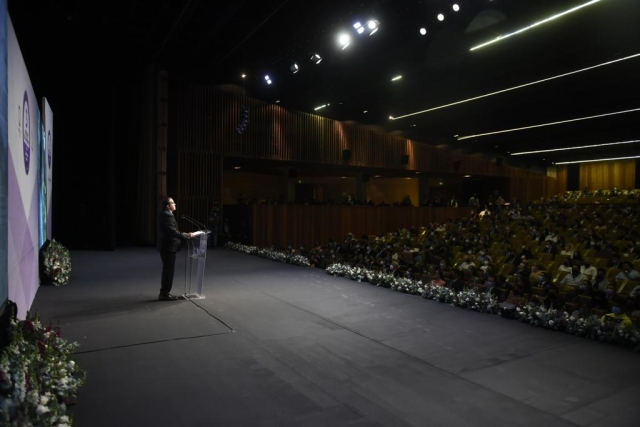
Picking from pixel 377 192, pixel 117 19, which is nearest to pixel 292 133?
pixel 117 19

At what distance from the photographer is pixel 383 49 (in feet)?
30.3

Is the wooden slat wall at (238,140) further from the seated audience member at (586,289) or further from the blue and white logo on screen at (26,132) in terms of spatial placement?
the seated audience member at (586,289)

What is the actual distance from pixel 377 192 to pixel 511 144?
25.0 feet

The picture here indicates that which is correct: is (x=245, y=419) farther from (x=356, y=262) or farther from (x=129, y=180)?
(x=129, y=180)

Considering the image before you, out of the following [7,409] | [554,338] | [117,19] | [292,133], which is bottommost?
[554,338]

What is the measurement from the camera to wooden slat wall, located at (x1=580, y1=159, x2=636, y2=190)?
21.0m

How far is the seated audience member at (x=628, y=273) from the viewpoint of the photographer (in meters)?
6.04

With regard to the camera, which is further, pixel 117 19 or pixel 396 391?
pixel 117 19

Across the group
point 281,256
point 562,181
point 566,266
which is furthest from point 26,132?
point 562,181

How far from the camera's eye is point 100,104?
11562 millimetres

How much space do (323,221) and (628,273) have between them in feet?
31.9

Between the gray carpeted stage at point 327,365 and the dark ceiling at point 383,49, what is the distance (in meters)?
5.58

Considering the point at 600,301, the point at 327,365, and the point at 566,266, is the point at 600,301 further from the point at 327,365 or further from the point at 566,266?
the point at 327,365

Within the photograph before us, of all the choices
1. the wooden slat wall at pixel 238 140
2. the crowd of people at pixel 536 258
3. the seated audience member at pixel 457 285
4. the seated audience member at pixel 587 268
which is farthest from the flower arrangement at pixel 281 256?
the seated audience member at pixel 587 268
